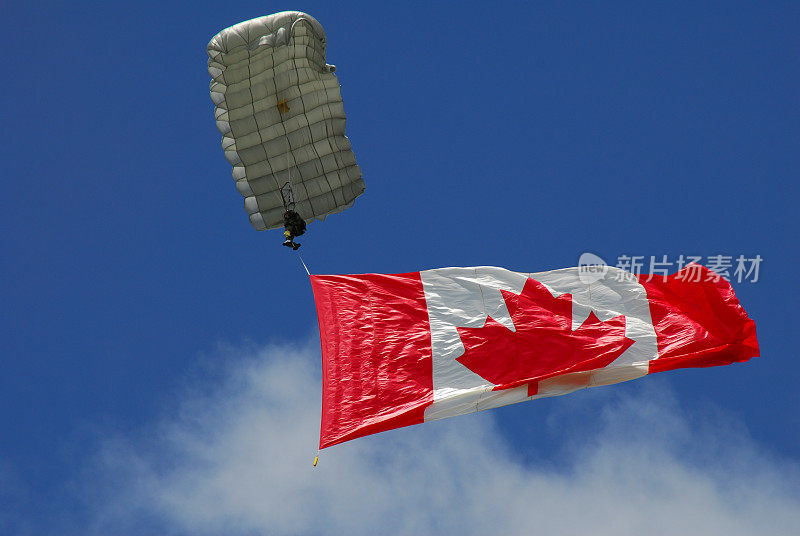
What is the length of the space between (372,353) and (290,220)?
16.0ft

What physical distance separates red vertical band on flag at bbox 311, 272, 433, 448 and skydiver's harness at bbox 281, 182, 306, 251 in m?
2.72

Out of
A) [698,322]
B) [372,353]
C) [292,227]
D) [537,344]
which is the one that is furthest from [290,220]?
[698,322]

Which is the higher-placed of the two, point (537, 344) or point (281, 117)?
point (281, 117)

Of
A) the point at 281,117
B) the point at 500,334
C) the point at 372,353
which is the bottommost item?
the point at 372,353

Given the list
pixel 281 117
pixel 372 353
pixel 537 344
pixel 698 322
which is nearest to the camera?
pixel 372 353

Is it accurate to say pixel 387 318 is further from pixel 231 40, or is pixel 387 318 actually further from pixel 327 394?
pixel 231 40

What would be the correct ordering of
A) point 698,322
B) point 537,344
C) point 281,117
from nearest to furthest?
point 537,344 → point 698,322 → point 281,117

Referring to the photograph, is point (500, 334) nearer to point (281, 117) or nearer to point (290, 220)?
point (290, 220)

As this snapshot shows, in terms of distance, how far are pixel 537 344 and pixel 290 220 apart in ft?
21.6

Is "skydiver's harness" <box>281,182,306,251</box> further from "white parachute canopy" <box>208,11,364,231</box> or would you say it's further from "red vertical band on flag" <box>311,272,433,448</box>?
"red vertical band on flag" <box>311,272,433,448</box>

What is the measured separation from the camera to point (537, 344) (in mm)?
23141

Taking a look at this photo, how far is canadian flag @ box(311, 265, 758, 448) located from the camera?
22.0 meters

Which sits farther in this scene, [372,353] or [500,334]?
[500,334]
